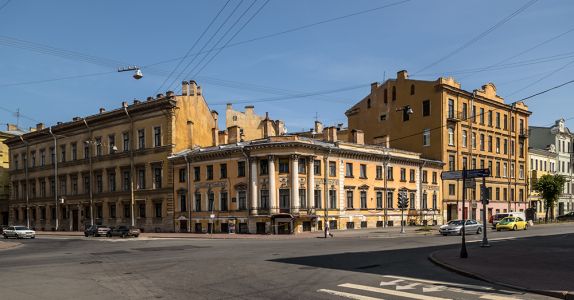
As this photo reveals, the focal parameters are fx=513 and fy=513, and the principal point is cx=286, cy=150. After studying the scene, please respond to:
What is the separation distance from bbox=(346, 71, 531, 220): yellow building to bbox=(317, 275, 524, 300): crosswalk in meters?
45.9

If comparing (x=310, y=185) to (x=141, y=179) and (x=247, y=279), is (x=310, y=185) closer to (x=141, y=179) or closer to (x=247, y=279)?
(x=141, y=179)

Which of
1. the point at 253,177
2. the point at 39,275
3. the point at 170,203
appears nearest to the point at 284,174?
the point at 253,177

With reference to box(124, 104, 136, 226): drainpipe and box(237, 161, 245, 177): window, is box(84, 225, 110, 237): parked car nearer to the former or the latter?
box(124, 104, 136, 226): drainpipe

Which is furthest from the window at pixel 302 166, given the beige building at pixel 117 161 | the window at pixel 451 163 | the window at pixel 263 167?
the window at pixel 451 163

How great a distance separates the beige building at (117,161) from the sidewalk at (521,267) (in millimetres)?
39340

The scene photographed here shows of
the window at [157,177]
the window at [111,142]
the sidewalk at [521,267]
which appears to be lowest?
the sidewalk at [521,267]

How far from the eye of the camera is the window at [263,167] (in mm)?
48531

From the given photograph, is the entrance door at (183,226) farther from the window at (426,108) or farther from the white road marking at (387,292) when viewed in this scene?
the white road marking at (387,292)

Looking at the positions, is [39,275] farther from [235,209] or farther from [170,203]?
[170,203]

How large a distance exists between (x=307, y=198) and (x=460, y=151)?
2584cm

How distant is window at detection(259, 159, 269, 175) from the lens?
4853 centimetres

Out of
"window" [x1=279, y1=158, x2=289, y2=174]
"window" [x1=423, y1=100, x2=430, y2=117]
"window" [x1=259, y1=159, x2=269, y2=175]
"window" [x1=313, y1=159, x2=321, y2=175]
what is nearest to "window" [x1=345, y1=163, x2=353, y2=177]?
"window" [x1=313, y1=159, x2=321, y2=175]

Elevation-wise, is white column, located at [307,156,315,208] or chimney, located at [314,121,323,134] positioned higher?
chimney, located at [314,121,323,134]

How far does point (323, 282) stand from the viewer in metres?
15.2
